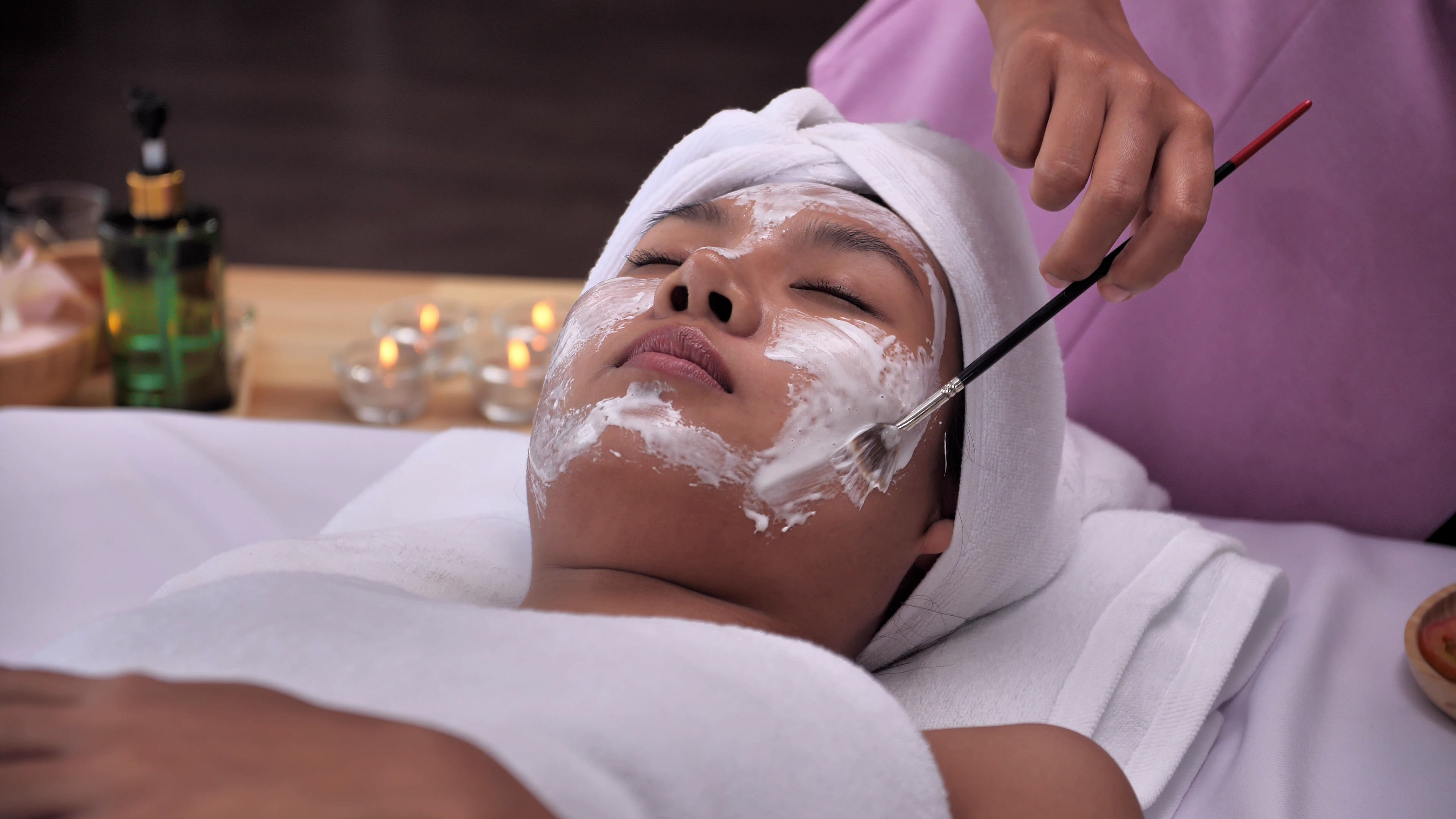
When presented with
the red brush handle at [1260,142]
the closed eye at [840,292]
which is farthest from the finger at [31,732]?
the red brush handle at [1260,142]

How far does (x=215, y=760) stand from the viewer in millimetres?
555

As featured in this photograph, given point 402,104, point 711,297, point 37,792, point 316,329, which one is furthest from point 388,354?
point 402,104

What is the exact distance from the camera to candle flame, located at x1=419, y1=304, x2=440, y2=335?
1.57 metres

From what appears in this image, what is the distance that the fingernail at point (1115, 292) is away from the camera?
81cm

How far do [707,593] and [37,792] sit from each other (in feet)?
1.43

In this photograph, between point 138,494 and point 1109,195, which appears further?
point 138,494

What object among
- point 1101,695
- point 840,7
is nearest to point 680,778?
point 1101,695

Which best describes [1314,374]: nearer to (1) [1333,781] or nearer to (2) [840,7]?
(1) [1333,781]

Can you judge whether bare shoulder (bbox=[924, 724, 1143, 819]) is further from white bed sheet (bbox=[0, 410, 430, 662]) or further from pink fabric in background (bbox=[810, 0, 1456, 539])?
white bed sheet (bbox=[0, 410, 430, 662])

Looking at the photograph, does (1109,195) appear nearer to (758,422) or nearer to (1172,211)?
(1172,211)

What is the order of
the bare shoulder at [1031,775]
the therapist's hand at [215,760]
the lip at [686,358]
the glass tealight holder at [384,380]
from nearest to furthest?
the therapist's hand at [215,760] < the bare shoulder at [1031,775] < the lip at [686,358] < the glass tealight holder at [384,380]

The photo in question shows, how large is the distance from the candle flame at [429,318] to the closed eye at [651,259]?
25.6 inches

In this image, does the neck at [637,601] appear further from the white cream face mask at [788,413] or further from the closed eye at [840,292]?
the closed eye at [840,292]

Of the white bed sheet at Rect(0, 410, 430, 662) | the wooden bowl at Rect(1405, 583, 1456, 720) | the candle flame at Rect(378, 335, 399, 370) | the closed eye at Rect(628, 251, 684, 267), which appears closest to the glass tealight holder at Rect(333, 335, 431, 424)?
the candle flame at Rect(378, 335, 399, 370)
